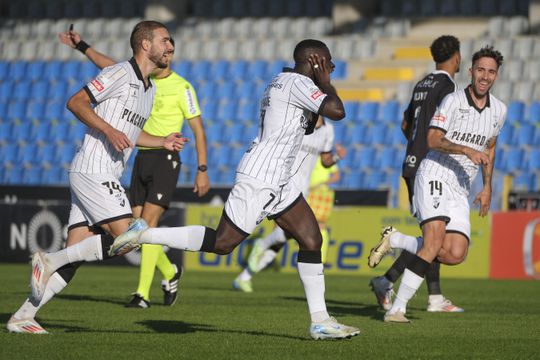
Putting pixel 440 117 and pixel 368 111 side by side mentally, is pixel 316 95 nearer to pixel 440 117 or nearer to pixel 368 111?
pixel 440 117

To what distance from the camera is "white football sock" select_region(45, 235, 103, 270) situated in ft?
26.1

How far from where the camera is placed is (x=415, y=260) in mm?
9453

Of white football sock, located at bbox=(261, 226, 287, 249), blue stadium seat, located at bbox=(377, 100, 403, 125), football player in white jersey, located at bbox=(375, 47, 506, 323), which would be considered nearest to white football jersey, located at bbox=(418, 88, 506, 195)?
football player in white jersey, located at bbox=(375, 47, 506, 323)

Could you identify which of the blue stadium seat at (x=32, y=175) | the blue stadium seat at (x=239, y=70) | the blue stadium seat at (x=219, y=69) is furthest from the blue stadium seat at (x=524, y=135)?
the blue stadium seat at (x=32, y=175)

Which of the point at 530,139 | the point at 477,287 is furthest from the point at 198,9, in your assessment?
the point at 477,287

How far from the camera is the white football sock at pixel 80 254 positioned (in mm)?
7957

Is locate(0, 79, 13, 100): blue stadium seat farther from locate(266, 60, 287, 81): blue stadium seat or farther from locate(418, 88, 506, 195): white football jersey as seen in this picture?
locate(418, 88, 506, 195): white football jersey

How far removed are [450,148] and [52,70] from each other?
76.7 feet

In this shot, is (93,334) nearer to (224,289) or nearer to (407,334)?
(407,334)

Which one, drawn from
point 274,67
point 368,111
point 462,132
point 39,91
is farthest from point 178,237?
point 39,91

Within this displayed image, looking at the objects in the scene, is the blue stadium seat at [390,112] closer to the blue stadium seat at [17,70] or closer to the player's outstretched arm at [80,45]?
the blue stadium seat at [17,70]

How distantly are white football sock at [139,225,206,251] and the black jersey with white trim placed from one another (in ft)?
11.2

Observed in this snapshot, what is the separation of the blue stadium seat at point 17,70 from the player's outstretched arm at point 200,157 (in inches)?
828

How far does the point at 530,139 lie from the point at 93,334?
17661 mm
